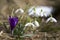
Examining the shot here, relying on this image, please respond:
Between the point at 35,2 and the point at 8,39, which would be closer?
the point at 8,39

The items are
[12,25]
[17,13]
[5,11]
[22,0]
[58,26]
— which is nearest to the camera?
[12,25]

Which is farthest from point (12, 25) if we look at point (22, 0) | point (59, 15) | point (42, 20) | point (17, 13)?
point (22, 0)

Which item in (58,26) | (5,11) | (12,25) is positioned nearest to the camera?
(12,25)

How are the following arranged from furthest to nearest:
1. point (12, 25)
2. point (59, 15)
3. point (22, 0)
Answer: point (22, 0) → point (59, 15) → point (12, 25)

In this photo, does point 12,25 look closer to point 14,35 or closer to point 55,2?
point 14,35

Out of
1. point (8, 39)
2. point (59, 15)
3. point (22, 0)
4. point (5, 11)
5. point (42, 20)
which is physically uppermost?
point (22, 0)

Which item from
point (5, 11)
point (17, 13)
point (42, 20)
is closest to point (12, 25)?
point (17, 13)

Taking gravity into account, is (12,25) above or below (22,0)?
below

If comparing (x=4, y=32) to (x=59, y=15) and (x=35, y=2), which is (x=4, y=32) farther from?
(x=35, y=2)

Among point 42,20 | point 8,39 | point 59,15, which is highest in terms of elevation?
point 59,15
